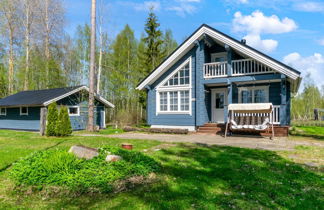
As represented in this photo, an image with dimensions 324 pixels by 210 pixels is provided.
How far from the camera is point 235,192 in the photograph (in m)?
3.44

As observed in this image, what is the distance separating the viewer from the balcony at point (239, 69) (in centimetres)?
1174

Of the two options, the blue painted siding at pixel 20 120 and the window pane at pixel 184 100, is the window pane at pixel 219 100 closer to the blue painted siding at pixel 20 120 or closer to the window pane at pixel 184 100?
the window pane at pixel 184 100

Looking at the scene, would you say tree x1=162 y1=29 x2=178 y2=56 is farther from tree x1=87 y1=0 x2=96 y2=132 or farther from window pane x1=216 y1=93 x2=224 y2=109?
window pane x1=216 y1=93 x2=224 y2=109

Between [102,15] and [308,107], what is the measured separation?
110ft

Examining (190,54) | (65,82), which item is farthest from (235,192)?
(65,82)

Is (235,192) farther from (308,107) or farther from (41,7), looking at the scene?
(308,107)

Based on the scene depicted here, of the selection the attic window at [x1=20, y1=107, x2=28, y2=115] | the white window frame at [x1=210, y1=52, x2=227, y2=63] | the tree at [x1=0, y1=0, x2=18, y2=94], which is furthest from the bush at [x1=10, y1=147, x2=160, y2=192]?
the tree at [x1=0, y1=0, x2=18, y2=94]

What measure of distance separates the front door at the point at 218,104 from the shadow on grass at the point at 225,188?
834 cm

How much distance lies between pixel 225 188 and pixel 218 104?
420 inches

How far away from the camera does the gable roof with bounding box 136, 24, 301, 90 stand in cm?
1051

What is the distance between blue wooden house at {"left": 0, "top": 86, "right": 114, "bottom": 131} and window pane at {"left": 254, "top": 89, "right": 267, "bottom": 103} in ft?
41.1

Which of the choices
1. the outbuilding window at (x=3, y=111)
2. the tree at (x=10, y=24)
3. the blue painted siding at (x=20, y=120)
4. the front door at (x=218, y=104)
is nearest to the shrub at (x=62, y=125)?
the blue painted siding at (x=20, y=120)

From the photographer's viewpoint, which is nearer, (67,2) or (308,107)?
(67,2)

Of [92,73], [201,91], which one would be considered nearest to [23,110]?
[92,73]
